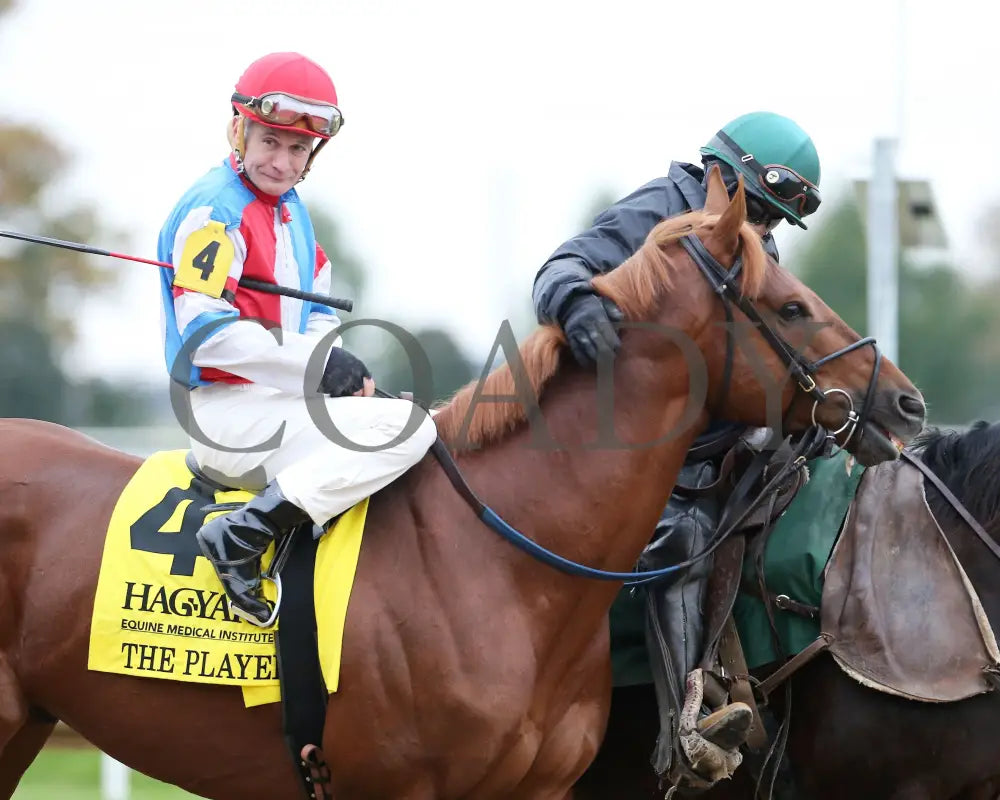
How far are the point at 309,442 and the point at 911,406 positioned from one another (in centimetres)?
176

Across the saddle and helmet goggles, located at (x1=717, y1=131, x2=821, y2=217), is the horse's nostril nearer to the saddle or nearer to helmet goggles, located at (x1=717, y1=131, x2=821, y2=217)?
helmet goggles, located at (x1=717, y1=131, x2=821, y2=217)

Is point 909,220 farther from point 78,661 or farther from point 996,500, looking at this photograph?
point 78,661

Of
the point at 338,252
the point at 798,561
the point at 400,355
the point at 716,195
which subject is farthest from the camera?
the point at 338,252

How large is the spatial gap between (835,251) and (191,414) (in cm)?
2926

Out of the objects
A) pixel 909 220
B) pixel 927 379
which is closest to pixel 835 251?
pixel 927 379

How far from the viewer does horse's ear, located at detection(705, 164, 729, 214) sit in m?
3.87

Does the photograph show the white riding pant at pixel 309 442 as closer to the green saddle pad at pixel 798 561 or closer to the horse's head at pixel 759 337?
the horse's head at pixel 759 337

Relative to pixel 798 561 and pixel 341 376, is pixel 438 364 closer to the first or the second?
pixel 798 561

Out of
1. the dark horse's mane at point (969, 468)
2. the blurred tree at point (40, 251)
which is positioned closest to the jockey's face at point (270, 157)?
the dark horse's mane at point (969, 468)

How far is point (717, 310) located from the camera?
367 centimetres

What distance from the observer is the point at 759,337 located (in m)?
3.67

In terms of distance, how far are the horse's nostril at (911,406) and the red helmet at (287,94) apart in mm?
1902

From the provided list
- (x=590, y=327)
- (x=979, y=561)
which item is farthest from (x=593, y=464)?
(x=979, y=561)

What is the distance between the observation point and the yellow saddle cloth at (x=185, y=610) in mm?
3521
